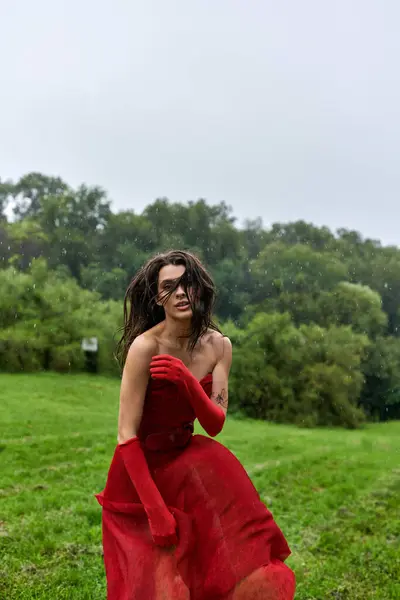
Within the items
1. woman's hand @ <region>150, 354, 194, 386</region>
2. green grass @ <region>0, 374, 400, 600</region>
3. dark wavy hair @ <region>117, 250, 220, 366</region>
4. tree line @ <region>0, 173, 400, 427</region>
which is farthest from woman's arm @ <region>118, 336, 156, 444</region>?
tree line @ <region>0, 173, 400, 427</region>

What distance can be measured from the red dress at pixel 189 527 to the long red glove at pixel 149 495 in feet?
0.21

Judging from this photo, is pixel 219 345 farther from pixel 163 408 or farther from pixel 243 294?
pixel 243 294

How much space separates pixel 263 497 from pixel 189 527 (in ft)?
20.4

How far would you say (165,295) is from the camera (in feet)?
7.81

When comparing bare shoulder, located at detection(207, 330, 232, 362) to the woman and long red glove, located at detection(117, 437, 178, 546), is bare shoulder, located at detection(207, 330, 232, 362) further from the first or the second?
long red glove, located at detection(117, 437, 178, 546)

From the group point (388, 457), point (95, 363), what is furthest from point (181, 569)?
point (95, 363)

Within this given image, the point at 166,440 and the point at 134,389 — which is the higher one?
the point at 134,389

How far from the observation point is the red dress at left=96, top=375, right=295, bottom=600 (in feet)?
6.67

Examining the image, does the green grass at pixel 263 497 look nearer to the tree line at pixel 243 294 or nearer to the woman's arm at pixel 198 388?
the woman's arm at pixel 198 388

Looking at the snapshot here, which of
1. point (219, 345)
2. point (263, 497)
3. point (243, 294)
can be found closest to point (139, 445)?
point (219, 345)

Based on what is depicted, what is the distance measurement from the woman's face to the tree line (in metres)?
14.1

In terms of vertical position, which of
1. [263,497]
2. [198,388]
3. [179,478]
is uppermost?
[198,388]

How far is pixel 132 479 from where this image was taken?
2172mm

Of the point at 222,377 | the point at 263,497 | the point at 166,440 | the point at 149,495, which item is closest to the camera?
the point at 149,495
